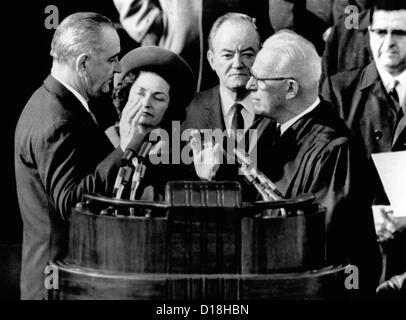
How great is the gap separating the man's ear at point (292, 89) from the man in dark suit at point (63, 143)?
0.85m

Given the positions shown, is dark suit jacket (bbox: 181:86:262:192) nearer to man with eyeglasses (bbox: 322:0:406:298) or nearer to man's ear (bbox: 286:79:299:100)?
man's ear (bbox: 286:79:299:100)

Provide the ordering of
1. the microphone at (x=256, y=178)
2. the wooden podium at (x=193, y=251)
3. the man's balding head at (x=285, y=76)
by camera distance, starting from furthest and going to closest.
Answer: the man's balding head at (x=285, y=76)
the microphone at (x=256, y=178)
the wooden podium at (x=193, y=251)

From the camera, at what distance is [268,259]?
3.63 meters

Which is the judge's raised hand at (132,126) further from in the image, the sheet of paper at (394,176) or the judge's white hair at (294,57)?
the sheet of paper at (394,176)

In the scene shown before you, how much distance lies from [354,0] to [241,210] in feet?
4.31

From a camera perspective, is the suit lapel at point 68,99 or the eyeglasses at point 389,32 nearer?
the suit lapel at point 68,99

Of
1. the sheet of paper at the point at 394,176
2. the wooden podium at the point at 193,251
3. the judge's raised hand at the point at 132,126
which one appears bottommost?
the wooden podium at the point at 193,251

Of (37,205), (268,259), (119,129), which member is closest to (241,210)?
(268,259)

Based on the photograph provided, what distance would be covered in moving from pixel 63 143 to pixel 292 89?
122 cm

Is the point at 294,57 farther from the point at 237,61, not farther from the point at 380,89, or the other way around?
the point at 380,89

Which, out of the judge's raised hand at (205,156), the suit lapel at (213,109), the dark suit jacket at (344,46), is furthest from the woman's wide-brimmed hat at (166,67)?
the dark suit jacket at (344,46)

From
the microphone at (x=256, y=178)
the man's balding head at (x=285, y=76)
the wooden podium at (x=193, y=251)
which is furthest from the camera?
the man's balding head at (x=285, y=76)

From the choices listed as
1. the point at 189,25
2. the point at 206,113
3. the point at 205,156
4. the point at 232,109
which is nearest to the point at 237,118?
the point at 232,109

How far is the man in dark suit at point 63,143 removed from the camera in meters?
3.87
